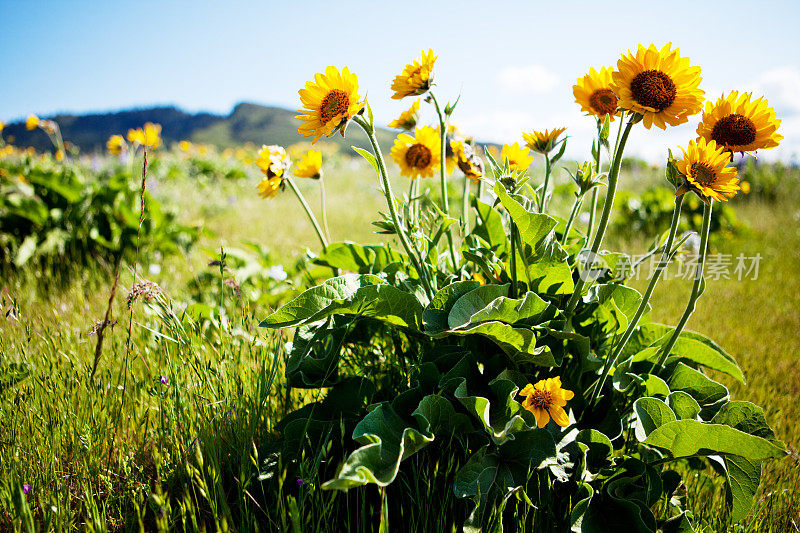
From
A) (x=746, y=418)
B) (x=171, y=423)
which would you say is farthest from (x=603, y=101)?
(x=171, y=423)

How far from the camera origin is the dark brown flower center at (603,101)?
128 cm

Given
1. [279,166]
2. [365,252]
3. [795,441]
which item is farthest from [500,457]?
[795,441]

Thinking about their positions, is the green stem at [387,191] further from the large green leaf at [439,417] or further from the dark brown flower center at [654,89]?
the dark brown flower center at [654,89]

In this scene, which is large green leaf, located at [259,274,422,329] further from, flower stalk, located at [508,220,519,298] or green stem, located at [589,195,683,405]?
green stem, located at [589,195,683,405]

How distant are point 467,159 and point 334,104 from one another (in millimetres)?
521

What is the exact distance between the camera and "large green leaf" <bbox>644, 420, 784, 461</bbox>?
3.61 feet

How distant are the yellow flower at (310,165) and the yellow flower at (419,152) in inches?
10.7

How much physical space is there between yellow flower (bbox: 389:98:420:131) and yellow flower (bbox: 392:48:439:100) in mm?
236

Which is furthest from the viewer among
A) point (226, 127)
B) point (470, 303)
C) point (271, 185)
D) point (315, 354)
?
point (226, 127)

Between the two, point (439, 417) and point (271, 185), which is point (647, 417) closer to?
point (439, 417)

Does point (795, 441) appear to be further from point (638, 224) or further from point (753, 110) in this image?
point (638, 224)

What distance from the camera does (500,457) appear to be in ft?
4.01

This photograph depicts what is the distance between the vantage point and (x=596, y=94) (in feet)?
4.33

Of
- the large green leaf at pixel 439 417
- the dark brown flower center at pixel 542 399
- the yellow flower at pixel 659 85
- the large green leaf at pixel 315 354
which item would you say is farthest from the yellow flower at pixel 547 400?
the yellow flower at pixel 659 85
